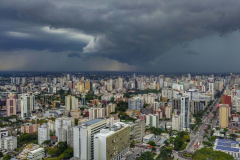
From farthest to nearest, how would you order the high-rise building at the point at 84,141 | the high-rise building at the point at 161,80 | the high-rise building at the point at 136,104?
the high-rise building at the point at 161,80, the high-rise building at the point at 136,104, the high-rise building at the point at 84,141

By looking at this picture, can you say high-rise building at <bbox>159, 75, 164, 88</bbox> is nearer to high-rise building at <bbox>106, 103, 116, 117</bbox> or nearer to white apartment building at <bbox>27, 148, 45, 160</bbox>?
high-rise building at <bbox>106, 103, 116, 117</bbox>

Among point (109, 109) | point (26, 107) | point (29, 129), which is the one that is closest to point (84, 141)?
point (29, 129)

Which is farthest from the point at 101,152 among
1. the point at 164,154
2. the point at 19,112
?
the point at 19,112

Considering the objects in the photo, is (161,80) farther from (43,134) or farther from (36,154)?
(36,154)

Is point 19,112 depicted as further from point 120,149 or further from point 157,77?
point 157,77

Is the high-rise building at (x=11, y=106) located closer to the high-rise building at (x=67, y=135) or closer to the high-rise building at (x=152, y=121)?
the high-rise building at (x=67, y=135)

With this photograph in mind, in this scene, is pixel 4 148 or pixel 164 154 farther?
pixel 4 148

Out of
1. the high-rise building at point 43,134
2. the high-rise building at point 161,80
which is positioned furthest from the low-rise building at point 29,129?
the high-rise building at point 161,80

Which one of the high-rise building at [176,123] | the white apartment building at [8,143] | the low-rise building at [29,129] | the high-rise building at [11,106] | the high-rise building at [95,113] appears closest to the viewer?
the white apartment building at [8,143]
